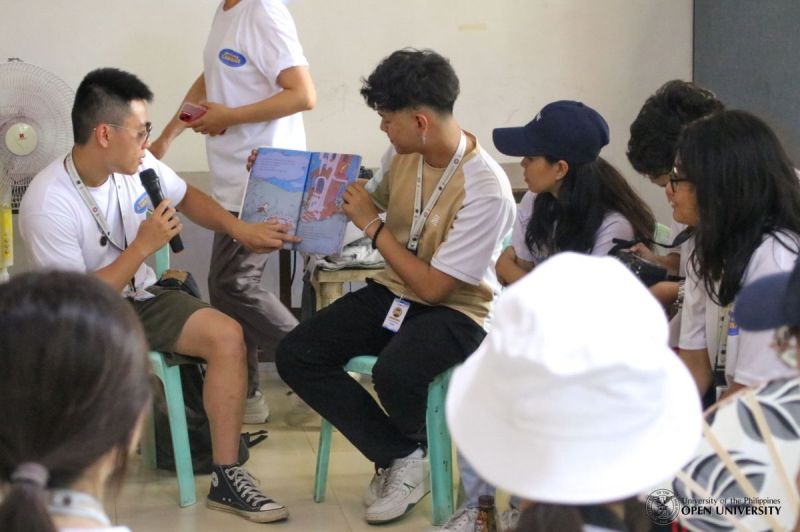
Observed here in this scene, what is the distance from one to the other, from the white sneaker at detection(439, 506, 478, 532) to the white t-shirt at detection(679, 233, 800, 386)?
74 cm

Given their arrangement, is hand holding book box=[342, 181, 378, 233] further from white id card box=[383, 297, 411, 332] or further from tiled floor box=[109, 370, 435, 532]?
tiled floor box=[109, 370, 435, 532]

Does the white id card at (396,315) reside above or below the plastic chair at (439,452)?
above

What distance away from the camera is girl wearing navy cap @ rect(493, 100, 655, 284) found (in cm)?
272

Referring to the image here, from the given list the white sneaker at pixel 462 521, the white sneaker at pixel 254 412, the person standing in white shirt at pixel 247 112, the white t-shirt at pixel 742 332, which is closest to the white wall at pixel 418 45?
the person standing in white shirt at pixel 247 112

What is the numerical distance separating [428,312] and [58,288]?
169cm

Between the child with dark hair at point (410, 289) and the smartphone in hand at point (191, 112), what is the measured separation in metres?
0.74

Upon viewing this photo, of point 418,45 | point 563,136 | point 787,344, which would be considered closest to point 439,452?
point 563,136

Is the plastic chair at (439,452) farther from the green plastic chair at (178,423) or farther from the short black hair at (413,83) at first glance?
the short black hair at (413,83)

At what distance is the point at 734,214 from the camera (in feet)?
6.88

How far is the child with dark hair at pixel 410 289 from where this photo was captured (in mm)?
2697

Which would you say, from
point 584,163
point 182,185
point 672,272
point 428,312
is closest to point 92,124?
point 182,185

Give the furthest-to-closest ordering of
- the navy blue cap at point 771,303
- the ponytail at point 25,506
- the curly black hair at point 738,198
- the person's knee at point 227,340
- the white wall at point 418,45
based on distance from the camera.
Answer: the white wall at point 418,45, the person's knee at point 227,340, the curly black hair at point 738,198, the navy blue cap at point 771,303, the ponytail at point 25,506

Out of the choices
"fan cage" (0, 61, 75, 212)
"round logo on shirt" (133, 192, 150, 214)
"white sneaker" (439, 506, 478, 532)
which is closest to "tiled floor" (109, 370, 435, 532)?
"white sneaker" (439, 506, 478, 532)

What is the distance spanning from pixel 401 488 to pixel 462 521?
0.76ft
